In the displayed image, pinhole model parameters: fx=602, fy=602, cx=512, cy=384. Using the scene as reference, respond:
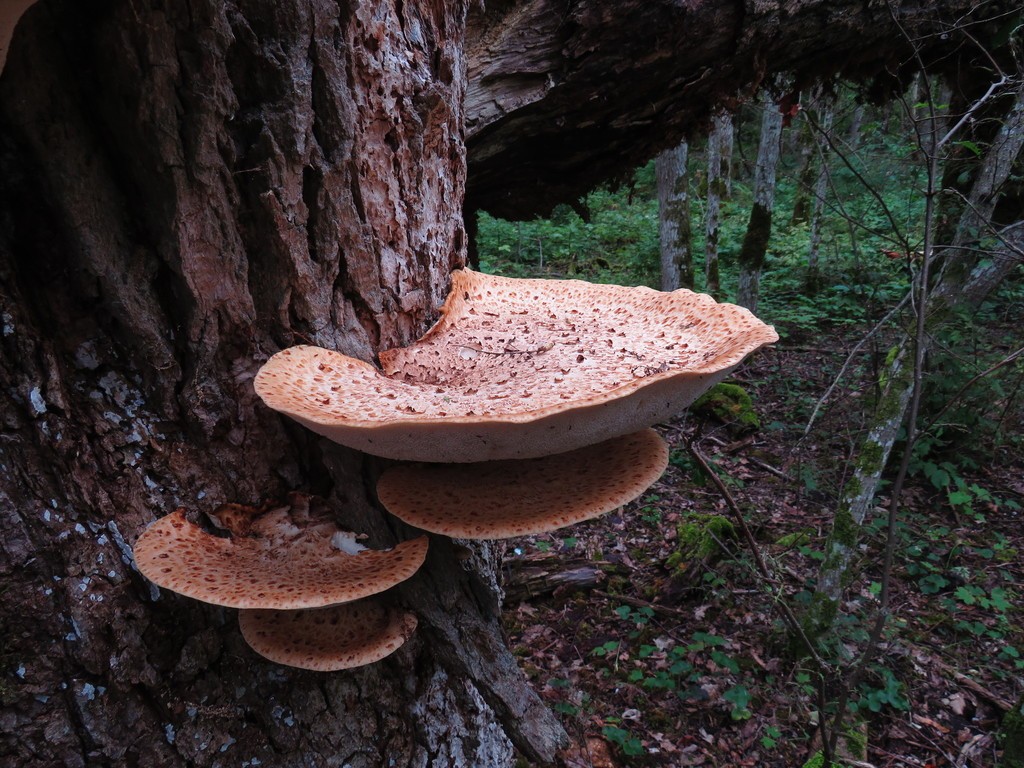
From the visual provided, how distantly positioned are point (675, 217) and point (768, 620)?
749 cm

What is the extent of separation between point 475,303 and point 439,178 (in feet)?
1.49

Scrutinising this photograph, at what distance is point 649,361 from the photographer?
1773 millimetres

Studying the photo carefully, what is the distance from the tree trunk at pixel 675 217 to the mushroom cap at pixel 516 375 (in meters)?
8.77

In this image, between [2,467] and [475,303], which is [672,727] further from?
[2,467]

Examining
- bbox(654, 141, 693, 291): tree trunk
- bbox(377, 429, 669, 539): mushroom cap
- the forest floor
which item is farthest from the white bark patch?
bbox(654, 141, 693, 291): tree trunk

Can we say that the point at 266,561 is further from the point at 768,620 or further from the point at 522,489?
the point at 768,620

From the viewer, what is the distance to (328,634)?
1.74 m

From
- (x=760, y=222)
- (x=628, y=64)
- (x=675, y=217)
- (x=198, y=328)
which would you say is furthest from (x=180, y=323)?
(x=760, y=222)

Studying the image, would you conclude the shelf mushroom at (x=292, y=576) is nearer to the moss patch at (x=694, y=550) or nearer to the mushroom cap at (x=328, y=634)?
the mushroom cap at (x=328, y=634)

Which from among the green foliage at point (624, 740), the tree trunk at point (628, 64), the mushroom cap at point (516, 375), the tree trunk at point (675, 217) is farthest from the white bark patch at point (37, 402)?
the tree trunk at point (675, 217)

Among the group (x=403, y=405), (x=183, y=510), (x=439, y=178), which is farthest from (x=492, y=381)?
(x=183, y=510)

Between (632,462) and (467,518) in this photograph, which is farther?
(632,462)

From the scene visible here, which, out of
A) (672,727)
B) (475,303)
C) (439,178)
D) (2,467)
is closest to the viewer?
(2,467)

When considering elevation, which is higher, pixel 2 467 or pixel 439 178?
pixel 439 178
